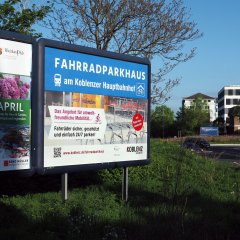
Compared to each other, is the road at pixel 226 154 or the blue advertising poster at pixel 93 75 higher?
the blue advertising poster at pixel 93 75

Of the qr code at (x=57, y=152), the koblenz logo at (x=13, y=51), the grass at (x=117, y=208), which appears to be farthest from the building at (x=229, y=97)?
the koblenz logo at (x=13, y=51)

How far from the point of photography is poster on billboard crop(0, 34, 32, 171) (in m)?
6.68

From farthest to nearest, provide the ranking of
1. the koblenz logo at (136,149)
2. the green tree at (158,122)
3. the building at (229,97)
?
the building at (229,97) < the green tree at (158,122) < the koblenz logo at (136,149)

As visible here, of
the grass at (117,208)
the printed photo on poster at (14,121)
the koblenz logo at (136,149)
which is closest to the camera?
the grass at (117,208)

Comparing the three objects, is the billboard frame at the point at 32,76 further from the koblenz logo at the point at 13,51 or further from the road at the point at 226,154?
the road at the point at 226,154

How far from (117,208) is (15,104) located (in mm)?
2226

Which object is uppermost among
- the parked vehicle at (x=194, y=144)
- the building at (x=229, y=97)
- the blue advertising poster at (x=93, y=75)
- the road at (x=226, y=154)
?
the building at (x=229, y=97)

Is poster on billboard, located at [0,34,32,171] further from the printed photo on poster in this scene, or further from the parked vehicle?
the parked vehicle

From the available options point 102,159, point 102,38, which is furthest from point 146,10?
point 102,159

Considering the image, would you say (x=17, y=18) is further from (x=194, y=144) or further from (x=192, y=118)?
(x=192, y=118)

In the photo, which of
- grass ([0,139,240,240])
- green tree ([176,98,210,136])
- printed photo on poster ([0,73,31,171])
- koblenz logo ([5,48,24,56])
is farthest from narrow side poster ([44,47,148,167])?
green tree ([176,98,210,136])

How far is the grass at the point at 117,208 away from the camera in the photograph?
6.15m

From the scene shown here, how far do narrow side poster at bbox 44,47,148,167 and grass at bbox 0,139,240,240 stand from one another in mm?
718

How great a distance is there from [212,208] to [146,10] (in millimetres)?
8480
